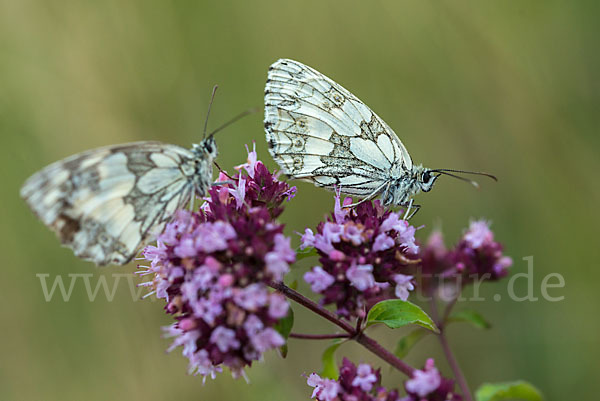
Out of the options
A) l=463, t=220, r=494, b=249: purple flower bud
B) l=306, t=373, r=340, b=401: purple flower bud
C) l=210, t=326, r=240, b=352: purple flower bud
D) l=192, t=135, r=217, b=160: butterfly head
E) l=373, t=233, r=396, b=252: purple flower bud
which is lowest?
l=306, t=373, r=340, b=401: purple flower bud

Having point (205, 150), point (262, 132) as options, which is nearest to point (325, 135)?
point (205, 150)

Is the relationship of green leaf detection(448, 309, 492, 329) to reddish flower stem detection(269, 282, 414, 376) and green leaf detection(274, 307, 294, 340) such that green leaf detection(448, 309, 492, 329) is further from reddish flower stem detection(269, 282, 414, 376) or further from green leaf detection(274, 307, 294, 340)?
green leaf detection(274, 307, 294, 340)

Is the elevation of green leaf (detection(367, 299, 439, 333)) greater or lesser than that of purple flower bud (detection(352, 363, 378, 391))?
greater

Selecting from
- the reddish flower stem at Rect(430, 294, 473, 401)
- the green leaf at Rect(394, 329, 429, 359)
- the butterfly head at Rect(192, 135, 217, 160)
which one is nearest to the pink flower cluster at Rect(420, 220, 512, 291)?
the reddish flower stem at Rect(430, 294, 473, 401)

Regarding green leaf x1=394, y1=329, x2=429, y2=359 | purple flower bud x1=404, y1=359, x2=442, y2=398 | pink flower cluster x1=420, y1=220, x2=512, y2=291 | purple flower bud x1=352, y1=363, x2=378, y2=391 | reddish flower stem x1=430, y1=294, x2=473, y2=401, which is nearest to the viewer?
purple flower bud x1=404, y1=359, x2=442, y2=398

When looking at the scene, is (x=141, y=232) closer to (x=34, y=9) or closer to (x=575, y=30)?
(x=34, y=9)

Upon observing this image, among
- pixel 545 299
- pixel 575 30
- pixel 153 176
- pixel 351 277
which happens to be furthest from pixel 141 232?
pixel 575 30
